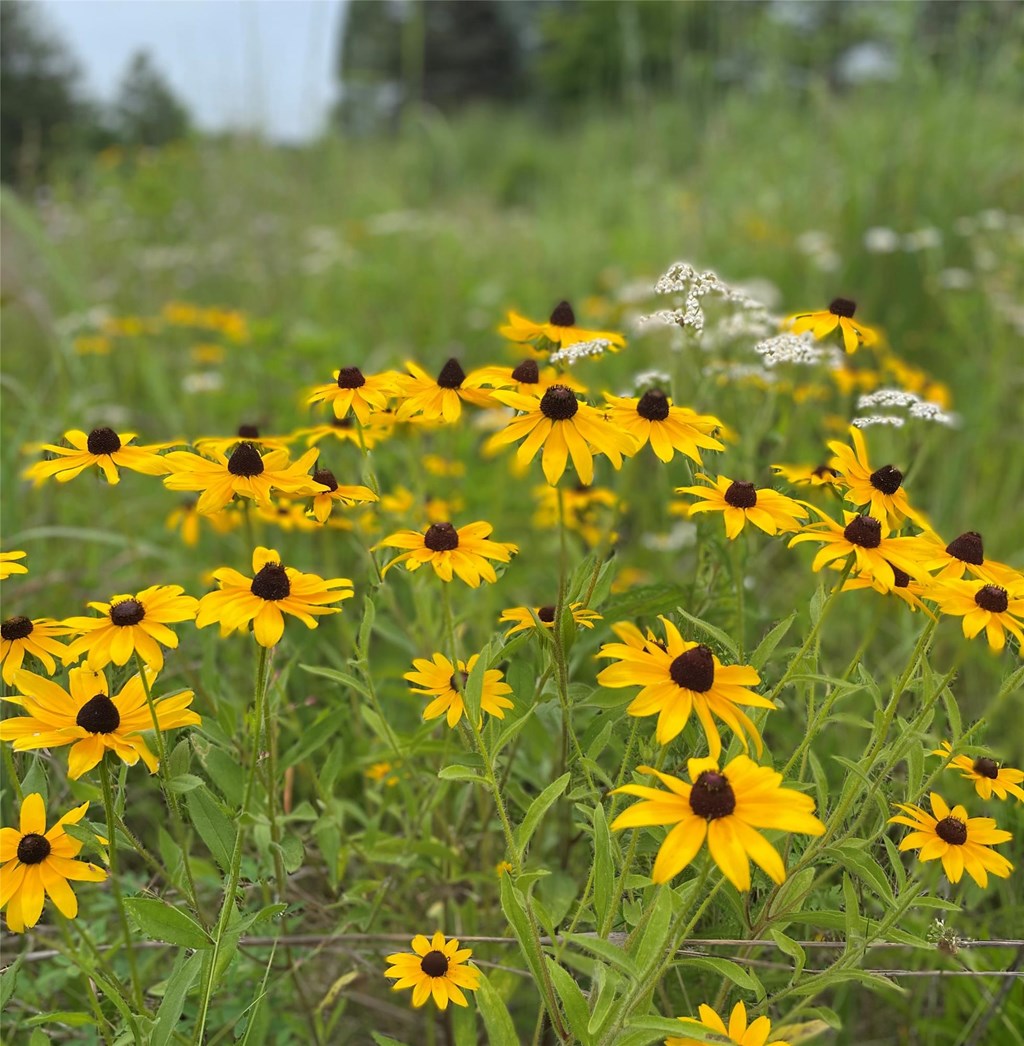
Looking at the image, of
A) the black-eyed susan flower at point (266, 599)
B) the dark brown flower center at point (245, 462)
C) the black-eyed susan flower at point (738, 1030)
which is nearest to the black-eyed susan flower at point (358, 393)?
the dark brown flower center at point (245, 462)

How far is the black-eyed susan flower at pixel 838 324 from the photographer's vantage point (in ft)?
4.25

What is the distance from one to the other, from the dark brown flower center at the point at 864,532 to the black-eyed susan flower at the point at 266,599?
0.54 m

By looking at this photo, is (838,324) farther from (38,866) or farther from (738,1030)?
(38,866)

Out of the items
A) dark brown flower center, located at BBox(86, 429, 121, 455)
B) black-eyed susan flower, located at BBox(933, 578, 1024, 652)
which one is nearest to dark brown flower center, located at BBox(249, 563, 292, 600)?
dark brown flower center, located at BBox(86, 429, 121, 455)

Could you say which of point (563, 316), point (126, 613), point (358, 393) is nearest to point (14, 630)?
point (126, 613)

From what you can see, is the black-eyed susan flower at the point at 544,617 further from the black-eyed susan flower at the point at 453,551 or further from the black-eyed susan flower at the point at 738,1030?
the black-eyed susan flower at the point at 738,1030

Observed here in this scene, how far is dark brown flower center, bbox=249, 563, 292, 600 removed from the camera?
1000 millimetres

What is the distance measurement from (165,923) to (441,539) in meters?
0.52

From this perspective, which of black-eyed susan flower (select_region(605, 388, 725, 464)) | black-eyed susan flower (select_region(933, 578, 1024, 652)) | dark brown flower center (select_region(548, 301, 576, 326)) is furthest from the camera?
dark brown flower center (select_region(548, 301, 576, 326))

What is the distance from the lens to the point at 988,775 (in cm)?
116

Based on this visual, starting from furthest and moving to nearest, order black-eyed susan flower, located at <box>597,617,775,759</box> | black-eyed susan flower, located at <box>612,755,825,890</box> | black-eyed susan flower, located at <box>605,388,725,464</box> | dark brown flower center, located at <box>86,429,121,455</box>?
dark brown flower center, located at <box>86,429,121,455</box>, black-eyed susan flower, located at <box>605,388,725,464</box>, black-eyed susan flower, located at <box>597,617,775,759</box>, black-eyed susan flower, located at <box>612,755,825,890</box>

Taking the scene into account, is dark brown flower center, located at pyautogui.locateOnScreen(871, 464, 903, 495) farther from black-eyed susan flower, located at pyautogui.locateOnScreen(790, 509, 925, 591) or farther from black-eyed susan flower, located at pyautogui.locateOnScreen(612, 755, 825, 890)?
black-eyed susan flower, located at pyautogui.locateOnScreen(612, 755, 825, 890)

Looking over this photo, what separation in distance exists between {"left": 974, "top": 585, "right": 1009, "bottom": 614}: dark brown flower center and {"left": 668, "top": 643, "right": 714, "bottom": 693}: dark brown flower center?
333 mm

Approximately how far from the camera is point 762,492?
109 cm
